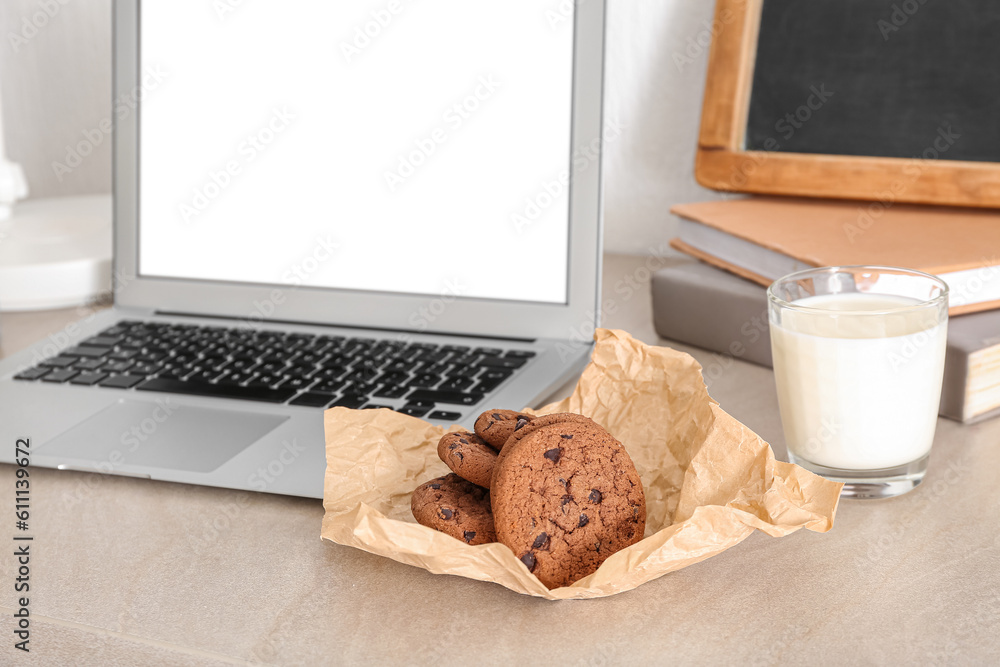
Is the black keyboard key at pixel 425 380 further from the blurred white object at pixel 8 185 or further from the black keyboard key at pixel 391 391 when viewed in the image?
the blurred white object at pixel 8 185

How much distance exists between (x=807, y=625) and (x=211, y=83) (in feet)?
2.20

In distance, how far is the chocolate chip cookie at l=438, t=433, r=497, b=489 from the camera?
408 mm

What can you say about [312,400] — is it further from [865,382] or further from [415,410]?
[865,382]

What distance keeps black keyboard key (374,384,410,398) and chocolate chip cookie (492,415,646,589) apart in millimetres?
207

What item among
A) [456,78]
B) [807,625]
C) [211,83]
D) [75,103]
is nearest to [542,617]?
[807,625]

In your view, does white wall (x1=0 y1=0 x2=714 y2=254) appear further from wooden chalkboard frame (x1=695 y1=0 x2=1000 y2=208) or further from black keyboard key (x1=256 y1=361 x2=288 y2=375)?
black keyboard key (x1=256 y1=361 x2=288 y2=375)

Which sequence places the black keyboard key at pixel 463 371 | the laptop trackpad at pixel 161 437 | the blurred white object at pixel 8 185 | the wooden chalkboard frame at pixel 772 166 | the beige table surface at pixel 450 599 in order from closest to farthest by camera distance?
the beige table surface at pixel 450 599
the laptop trackpad at pixel 161 437
the black keyboard key at pixel 463 371
the wooden chalkboard frame at pixel 772 166
the blurred white object at pixel 8 185

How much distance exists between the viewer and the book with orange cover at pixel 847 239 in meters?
0.61

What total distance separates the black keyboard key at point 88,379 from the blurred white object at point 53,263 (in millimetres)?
280

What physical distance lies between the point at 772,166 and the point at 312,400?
524 millimetres

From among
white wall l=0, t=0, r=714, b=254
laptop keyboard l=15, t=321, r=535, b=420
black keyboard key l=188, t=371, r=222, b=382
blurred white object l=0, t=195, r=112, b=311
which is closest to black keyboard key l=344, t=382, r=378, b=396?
laptop keyboard l=15, t=321, r=535, b=420

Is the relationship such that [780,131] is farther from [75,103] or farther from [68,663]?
[75,103]

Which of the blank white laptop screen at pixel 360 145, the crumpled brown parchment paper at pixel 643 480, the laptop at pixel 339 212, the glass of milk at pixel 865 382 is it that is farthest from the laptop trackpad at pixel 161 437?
the glass of milk at pixel 865 382

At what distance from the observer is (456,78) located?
0.72 metres
